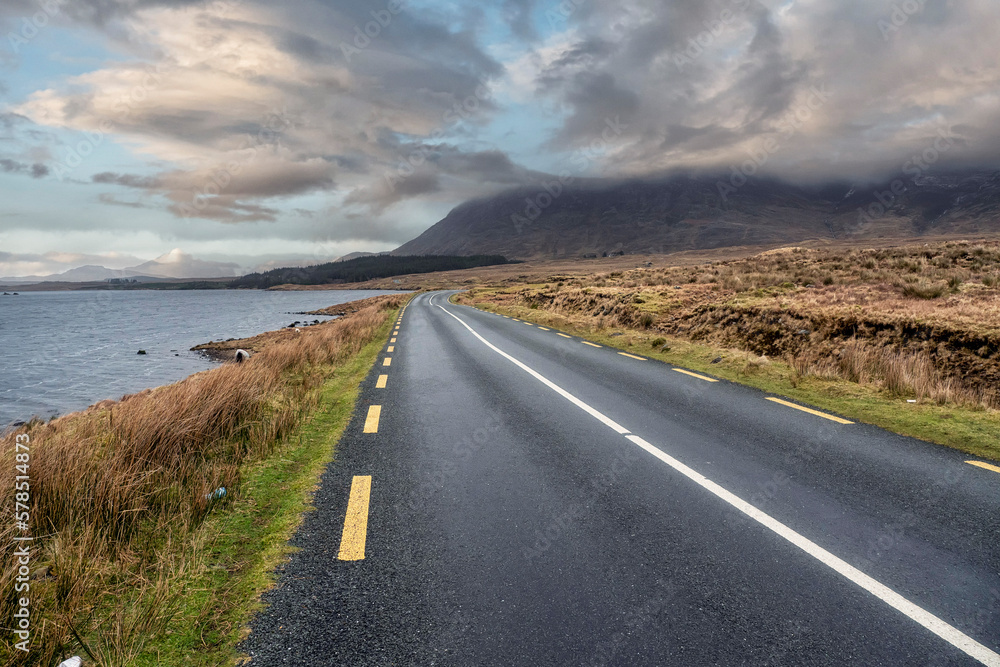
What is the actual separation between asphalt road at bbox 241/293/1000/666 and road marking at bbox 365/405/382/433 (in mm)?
138

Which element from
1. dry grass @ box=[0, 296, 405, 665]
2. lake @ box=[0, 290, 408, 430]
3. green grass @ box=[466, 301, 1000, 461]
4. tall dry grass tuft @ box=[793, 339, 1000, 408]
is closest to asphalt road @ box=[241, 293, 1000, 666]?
green grass @ box=[466, 301, 1000, 461]

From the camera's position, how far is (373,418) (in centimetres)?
740

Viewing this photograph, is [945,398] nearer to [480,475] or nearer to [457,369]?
[480,475]

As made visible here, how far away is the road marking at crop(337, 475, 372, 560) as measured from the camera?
3.50m

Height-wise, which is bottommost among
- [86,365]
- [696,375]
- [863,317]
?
[86,365]

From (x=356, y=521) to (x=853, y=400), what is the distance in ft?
28.3

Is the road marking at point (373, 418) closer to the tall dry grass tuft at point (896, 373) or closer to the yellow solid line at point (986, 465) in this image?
the yellow solid line at point (986, 465)

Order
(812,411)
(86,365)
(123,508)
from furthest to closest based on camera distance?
(86,365) → (812,411) → (123,508)

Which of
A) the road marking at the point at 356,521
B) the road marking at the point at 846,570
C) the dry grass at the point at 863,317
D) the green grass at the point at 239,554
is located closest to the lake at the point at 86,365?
the green grass at the point at 239,554

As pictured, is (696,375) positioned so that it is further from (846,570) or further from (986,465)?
(846,570)

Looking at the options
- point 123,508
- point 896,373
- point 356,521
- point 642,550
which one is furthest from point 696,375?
point 123,508

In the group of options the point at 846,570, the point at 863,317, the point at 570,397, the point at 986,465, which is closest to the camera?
the point at 846,570

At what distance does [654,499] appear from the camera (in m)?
4.39

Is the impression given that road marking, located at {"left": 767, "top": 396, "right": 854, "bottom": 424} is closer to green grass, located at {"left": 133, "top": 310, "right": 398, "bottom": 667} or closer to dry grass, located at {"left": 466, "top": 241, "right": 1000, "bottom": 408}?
dry grass, located at {"left": 466, "top": 241, "right": 1000, "bottom": 408}
